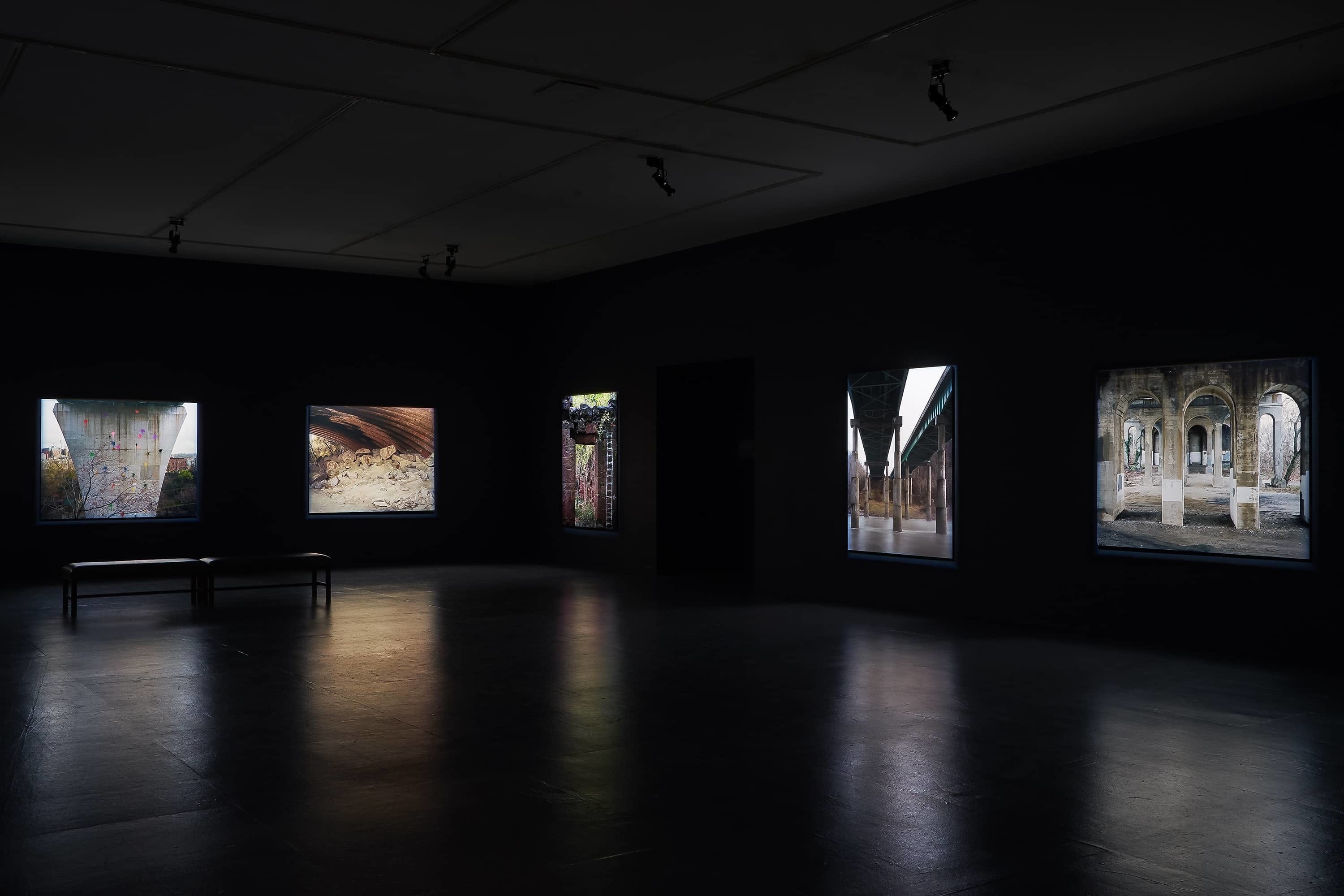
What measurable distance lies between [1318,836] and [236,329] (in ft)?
43.5

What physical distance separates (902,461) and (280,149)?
5989mm

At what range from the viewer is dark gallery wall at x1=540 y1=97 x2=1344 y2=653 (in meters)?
8.05

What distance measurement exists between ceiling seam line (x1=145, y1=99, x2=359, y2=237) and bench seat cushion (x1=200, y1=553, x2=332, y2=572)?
3.42 meters

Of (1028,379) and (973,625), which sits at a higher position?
(1028,379)

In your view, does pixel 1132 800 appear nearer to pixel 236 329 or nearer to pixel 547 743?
pixel 547 743

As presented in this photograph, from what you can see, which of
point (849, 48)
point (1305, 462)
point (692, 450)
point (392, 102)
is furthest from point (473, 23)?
point (692, 450)

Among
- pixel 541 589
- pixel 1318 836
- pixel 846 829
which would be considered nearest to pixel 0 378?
pixel 541 589

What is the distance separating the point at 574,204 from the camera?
431 inches

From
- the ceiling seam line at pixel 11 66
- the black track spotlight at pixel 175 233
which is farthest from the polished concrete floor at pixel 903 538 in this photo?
the ceiling seam line at pixel 11 66

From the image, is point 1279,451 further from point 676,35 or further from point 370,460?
point 370,460

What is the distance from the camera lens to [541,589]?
41.1 ft

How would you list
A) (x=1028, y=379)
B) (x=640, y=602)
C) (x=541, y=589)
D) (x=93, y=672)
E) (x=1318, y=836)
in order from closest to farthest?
(x=1318, y=836), (x=93, y=672), (x=1028, y=379), (x=640, y=602), (x=541, y=589)

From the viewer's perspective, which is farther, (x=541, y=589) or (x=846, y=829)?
(x=541, y=589)

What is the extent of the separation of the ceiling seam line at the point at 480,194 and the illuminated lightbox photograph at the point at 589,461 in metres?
3.66
